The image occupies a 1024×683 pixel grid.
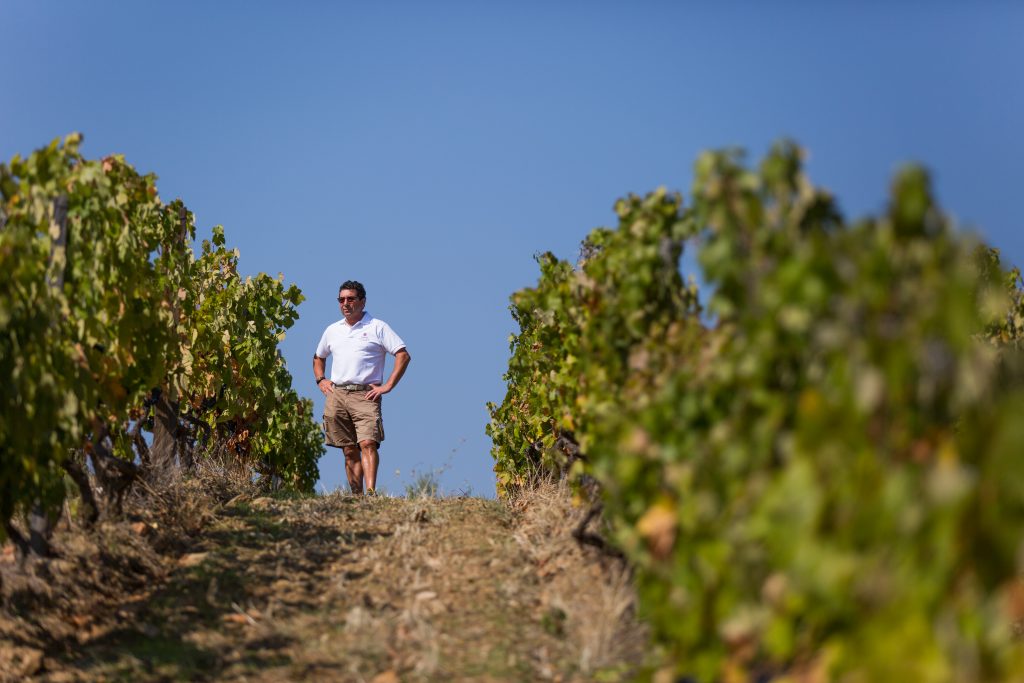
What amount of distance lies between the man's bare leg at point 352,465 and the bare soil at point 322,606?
3689mm

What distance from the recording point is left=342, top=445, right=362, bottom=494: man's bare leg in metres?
12.5

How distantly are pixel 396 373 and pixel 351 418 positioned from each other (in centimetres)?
74

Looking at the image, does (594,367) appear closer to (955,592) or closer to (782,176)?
(782,176)

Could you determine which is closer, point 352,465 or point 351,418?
point 351,418

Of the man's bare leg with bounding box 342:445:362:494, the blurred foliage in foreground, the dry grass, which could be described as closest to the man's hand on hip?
the man's bare leg with bounding box 342:445:362:494

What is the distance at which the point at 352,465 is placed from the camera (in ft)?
41.3

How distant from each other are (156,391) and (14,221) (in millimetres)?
4923

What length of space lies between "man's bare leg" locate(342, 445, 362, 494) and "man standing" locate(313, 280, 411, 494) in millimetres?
221

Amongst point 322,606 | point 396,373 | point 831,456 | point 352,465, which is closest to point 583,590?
point 322,606

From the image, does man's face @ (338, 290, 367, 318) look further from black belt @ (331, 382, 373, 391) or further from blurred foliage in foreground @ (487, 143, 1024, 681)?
blurred foliage in foreground @ (487, 143, 1024, 681)

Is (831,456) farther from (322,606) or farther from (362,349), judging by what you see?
(362,349)

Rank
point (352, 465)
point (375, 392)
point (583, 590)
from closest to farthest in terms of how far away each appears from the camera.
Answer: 1. point (583, 590)
2. point (375, 392)
3. point (352, 465)

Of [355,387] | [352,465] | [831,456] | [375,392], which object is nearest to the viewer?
[831,456]

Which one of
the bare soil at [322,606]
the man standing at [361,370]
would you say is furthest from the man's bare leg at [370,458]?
the bare soil at [322,606]
